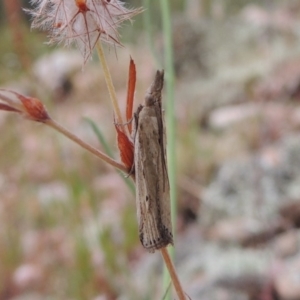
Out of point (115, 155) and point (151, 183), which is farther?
point (115, 155)

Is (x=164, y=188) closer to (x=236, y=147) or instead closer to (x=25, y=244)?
(x=25, y=244)

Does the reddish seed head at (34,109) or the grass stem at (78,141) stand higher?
the reddish seed head at (34,109)

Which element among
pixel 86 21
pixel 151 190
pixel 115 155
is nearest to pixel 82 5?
pixel 86 21

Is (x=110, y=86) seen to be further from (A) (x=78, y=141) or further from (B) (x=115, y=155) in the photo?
(B) (x=115, y=155)

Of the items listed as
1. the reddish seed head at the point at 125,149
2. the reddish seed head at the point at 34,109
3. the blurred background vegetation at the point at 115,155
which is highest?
the blurred background vegetation at the point at 115,155

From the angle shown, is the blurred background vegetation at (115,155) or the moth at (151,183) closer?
the moth at (151,183)

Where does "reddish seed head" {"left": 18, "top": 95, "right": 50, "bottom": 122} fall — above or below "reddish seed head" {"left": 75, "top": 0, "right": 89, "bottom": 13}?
below
